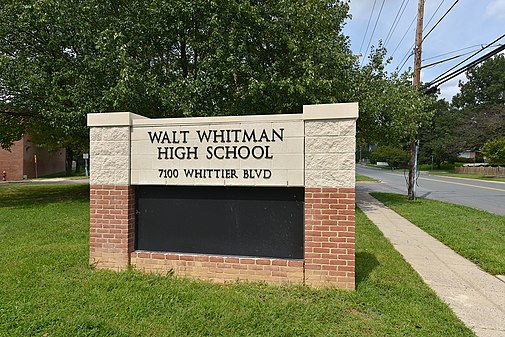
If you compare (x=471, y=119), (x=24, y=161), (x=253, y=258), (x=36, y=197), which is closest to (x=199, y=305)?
(x=253, y=258)

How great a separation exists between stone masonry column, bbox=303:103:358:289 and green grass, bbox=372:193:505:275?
276 cm

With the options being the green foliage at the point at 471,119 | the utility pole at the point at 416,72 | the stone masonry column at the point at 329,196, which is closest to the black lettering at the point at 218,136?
the stone masonry column at the point at 329,196

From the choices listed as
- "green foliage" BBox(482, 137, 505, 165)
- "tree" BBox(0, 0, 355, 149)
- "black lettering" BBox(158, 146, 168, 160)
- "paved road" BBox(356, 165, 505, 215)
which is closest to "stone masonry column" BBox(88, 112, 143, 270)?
"black lettering" BBox(158, 146, 168, 160)

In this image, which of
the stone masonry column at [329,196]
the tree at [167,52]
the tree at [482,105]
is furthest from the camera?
the tree at [482,105]

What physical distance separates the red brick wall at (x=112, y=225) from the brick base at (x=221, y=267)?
0.22m

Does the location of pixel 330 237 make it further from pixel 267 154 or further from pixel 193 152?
pixel 193 152

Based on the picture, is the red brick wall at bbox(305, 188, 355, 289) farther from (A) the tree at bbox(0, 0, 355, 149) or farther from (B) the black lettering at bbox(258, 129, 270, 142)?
(A) the tree at bbox(0, 0, 355, 149)

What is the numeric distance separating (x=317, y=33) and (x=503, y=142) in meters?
36.7

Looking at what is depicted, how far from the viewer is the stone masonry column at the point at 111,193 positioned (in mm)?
4828

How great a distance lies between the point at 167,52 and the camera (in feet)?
41.2

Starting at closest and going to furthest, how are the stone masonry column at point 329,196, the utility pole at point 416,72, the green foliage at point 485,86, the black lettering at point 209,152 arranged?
the stone masonry column at point 329,196, the black lettering at point 209,152, the utility pole at point 416,72, the green foliage at point 485,86

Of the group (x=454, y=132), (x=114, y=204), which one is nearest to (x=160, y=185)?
(x=114, y=204)

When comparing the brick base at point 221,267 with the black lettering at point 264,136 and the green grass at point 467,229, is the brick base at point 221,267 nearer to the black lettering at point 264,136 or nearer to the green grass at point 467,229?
the black lettering at point 264,136

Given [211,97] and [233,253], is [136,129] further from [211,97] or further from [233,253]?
[211,97]
